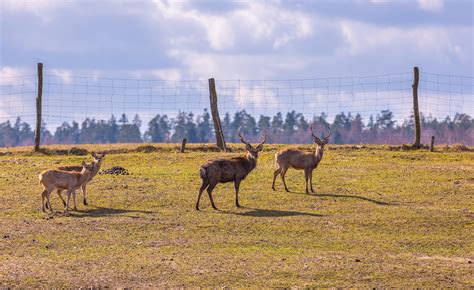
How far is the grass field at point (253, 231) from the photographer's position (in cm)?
1675

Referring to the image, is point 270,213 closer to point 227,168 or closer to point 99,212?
point 227,168

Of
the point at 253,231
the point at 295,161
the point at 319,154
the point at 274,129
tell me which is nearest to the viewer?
the point at 253,231

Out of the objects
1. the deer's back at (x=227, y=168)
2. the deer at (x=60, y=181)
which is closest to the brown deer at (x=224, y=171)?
the deer's back at (x=227, y=168)

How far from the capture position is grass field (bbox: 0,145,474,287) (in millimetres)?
16750

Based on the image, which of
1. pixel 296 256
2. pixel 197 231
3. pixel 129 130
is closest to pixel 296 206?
pixel 197 231

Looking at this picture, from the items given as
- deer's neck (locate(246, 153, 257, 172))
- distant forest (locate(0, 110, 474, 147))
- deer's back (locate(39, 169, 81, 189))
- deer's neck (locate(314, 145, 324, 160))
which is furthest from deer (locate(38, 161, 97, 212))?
distant forest (locate(0, 110, 474, 147))

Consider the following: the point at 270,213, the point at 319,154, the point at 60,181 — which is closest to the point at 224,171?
the point at 270,213

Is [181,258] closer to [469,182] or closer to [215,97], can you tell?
[469,182]

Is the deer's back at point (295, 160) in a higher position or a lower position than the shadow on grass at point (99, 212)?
higher

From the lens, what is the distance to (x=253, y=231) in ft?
67.9

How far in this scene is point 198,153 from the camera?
35.3 metres

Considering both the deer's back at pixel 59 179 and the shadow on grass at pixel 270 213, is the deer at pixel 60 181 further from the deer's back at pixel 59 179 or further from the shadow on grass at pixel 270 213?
the shadow on grass at pixel 270 213

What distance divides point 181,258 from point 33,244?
3.36 meters

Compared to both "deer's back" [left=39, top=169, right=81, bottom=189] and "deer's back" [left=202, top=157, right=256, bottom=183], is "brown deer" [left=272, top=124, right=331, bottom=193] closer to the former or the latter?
"deer's back" [left=202, top=157, right=256, bottom=183]
